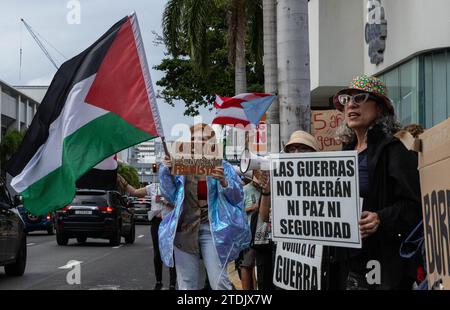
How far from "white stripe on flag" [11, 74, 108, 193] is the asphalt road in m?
5.88

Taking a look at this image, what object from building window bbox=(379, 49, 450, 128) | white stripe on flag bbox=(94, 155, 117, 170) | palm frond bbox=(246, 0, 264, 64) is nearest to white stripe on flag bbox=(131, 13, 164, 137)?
white stripe on flag bbox=(94, 155, 117, 170)

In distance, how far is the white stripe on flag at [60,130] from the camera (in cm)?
564

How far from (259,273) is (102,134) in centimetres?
279

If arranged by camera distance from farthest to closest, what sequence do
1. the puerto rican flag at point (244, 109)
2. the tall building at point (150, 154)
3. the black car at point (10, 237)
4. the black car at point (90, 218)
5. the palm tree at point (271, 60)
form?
the black car at point (90, 218) → the palm tree at point (271, 60) → the black car at point (10, 237) → the puerto rican flag at point (244, 109) → the tall building at point (150, 154)

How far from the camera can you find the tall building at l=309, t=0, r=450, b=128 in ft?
43.6

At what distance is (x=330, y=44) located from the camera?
18266mm

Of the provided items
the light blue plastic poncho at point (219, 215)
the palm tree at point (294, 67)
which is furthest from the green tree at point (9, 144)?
the light blue plastic poncho at point (219, 215)

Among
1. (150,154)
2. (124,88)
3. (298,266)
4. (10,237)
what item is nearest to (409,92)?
(150,154)

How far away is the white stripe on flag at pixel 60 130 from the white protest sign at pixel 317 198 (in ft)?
5.77

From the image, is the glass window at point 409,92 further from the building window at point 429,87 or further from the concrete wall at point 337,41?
the concrete wall at point 337,41

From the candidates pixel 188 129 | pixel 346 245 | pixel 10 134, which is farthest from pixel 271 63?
pixel 10 134

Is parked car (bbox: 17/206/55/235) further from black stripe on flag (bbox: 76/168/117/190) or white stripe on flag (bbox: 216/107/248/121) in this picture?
black stripe on flag (bbox: 76/168/117/190)

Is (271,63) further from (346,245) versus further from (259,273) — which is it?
(346,245)

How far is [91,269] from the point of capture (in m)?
14.9
